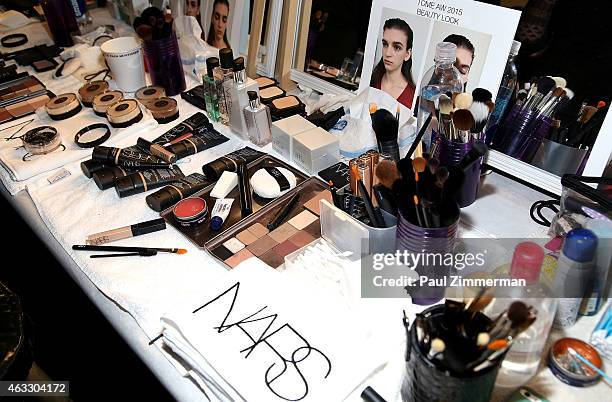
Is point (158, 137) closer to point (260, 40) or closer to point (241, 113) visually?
point (241, 113)

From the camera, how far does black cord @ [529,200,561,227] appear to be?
0.85 meters

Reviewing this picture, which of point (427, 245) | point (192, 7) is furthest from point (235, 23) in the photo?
point (427, 245)

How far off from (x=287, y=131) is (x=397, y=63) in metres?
0.25

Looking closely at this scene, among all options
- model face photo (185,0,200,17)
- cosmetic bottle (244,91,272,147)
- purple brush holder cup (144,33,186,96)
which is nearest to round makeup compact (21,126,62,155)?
purple brush holder cup (144,33,186,96)

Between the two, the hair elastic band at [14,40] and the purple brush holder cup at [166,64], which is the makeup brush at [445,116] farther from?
the hair elastic band at [14,40]

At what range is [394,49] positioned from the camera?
1.02 m

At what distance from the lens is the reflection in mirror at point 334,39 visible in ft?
3.54

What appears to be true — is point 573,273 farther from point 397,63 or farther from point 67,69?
point 67,69

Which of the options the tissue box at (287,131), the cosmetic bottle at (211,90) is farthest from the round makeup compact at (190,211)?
the cosmetic bottle at (211,90)

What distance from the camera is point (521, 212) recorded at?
0.88 metres

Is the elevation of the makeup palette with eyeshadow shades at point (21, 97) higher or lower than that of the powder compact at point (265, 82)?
lower

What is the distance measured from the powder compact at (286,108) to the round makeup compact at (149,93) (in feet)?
0.97

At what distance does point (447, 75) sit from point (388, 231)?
326 millimetres

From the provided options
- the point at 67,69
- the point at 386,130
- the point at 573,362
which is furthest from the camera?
the point at 67,69
